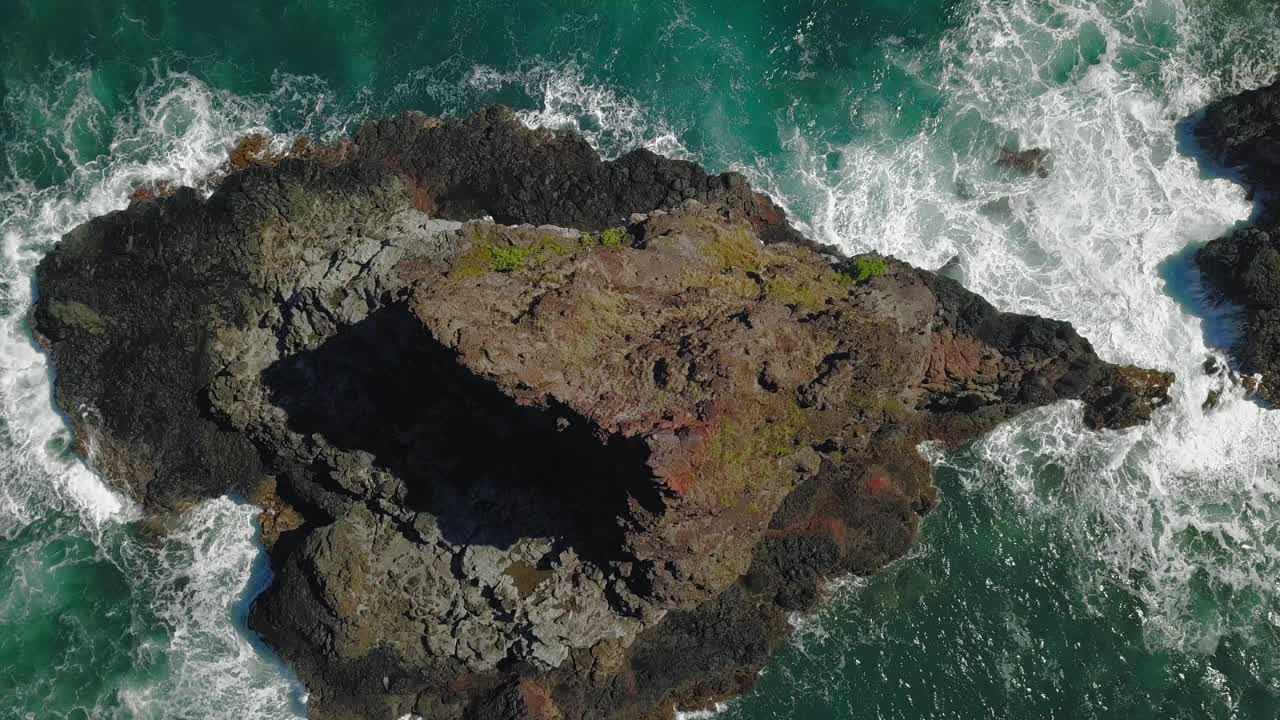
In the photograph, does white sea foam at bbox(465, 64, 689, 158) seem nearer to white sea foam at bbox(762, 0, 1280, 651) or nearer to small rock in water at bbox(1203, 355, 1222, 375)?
white sea foam at bbox(762, 0, 1280, 651)

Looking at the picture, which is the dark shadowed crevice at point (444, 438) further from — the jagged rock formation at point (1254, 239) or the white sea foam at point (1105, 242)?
the jagged rock formation at point (1254, 239)

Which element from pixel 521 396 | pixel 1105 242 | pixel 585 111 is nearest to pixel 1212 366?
pixel 1105 242

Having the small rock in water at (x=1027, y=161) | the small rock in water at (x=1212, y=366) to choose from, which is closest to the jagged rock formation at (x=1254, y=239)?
the small rock in water at (x=1212, y=366)

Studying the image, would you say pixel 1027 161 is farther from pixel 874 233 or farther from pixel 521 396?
pixel 521 396

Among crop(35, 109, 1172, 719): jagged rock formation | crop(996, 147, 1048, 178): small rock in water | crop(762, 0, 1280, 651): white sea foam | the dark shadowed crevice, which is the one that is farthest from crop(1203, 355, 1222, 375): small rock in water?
the dark shadowed crevice

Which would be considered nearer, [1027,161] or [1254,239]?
[1254,239]

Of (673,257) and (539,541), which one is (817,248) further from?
(539,541)
